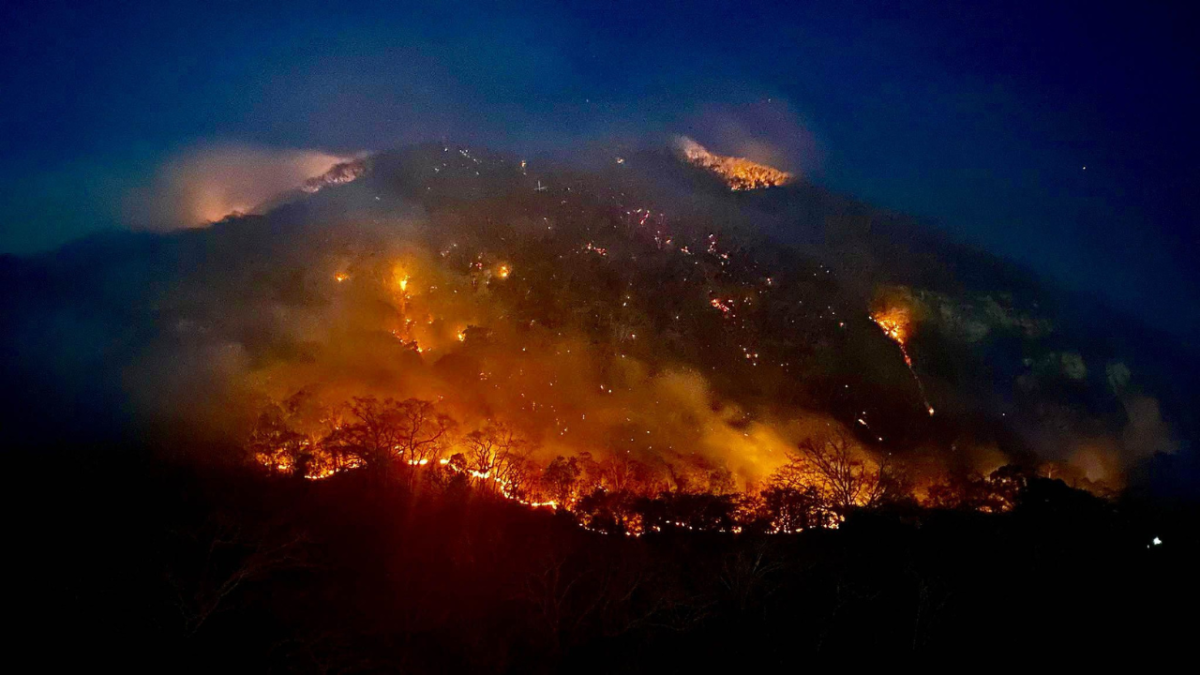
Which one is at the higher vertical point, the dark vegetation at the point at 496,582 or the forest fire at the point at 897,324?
the forest fire at the point at 897,324

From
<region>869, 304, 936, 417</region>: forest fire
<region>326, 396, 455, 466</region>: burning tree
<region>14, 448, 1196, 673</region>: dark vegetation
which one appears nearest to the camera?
<region>14, 448, 1196, 673</region>: dark vegetation

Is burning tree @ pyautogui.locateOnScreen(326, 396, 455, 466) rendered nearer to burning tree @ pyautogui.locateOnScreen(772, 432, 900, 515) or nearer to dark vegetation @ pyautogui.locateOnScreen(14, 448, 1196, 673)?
dark vegetation @ pyautogui.locateOnScreen(14, 448, 1196, 673)

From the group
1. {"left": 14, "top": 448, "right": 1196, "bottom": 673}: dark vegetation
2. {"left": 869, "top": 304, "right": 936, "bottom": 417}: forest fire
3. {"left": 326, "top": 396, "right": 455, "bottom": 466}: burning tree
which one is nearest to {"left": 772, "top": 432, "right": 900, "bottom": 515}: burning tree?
{"left": 14, "top": 448, "right": 1196, "bottom": 673}: dark vegetation

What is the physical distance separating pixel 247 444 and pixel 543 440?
858 inches

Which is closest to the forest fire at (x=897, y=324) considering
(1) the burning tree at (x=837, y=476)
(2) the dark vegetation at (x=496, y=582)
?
(1) the burning tree at (x=837, y=476)

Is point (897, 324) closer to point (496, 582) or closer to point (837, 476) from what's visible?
point (837, 476)

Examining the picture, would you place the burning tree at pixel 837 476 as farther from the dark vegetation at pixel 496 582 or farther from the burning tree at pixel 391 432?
the burning tree at pixel 391 432

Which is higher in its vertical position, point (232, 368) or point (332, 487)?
point (232, 368)

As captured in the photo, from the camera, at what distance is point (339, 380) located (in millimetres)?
49812

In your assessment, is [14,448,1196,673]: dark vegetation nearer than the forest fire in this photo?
Yes

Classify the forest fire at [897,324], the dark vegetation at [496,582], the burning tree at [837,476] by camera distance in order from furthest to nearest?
the forest fire at [897,324] → the burning tree at [837,476] → the dark vegetation at [496,582]

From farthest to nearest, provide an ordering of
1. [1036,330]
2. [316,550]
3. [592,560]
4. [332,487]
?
[1036,330]
[332,487]
[592,560]
[316,550]

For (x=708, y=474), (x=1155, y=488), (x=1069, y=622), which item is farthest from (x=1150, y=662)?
(x=1155, y=488)

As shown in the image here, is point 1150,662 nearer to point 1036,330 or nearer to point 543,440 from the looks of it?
point 543,440
